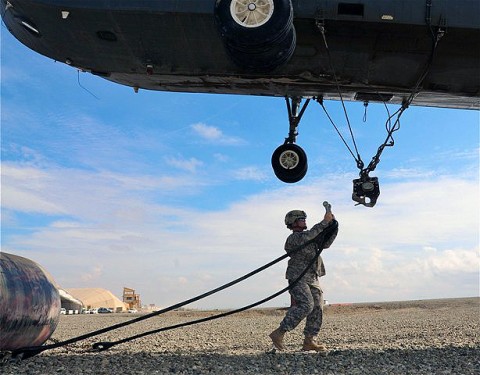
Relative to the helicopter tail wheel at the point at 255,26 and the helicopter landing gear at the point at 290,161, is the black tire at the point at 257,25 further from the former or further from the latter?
the helicopter landing gear at the point at 290,161

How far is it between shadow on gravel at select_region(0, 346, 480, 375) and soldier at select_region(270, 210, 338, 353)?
63 centimetres

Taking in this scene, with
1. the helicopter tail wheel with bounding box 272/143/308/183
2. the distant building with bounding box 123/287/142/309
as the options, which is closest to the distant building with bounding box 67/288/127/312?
the distant building with bounding box 123/287/142/309

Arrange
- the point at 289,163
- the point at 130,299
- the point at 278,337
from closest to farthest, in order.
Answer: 1. the point at 278,337
2. the point at 289,163
3. the point at 130,299

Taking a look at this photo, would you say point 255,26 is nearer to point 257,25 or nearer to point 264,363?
point 257,25

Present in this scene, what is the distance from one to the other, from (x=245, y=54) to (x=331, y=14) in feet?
5.50

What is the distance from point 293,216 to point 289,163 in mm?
3736

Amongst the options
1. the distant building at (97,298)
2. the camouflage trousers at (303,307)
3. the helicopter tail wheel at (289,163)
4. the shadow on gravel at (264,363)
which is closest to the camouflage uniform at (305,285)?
the camouflage trousers at (303,307)

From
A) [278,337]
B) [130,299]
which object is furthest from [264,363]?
[130,299]

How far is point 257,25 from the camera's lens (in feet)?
24.5

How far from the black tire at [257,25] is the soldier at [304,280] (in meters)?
2.42

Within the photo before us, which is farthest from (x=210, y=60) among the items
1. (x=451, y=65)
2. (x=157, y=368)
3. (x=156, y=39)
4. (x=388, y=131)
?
(x=157, y=368)

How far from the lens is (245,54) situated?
769 cm

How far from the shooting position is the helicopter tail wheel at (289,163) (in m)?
11.3

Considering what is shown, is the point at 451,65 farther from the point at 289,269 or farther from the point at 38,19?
the point at 38,19
